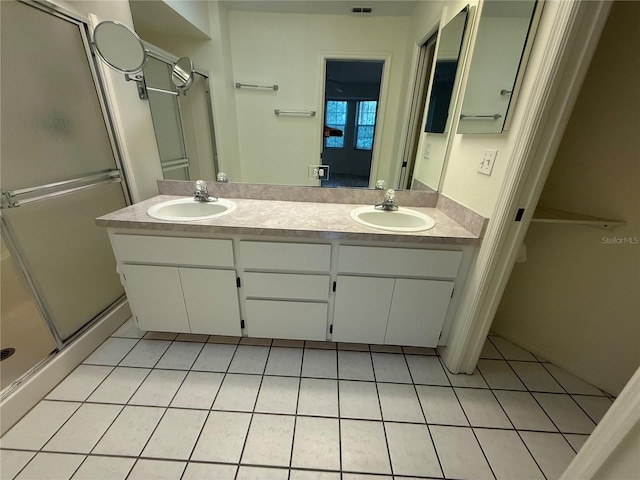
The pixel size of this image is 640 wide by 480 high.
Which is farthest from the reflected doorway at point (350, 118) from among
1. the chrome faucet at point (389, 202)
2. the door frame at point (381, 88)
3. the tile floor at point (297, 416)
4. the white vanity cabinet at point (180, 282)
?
the tile floor at point (297, 416)

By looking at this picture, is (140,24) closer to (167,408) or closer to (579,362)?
(167,408)

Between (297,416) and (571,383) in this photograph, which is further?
(571,383)

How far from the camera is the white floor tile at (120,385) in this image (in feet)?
4.35

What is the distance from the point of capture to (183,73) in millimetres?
1614

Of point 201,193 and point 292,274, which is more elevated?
point 201,193

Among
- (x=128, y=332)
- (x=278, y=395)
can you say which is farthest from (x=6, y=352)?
(x=278, y=395)

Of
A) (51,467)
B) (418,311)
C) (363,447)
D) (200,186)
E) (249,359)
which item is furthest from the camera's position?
(200,186)

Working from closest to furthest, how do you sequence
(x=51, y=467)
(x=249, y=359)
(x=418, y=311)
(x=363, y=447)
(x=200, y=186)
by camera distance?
(x=51, y=467)
(x=363, y=447)
(x=418, y=311)
(x=249, y=359)
(x=200, y=186)

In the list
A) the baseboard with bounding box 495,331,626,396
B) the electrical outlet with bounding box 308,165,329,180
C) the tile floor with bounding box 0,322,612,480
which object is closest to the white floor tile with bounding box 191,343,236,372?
the tile floor with bounding box 0,322,612,480

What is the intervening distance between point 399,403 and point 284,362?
26.5 inches

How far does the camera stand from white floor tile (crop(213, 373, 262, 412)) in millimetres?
1306

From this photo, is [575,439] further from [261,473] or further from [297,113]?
[297,113]

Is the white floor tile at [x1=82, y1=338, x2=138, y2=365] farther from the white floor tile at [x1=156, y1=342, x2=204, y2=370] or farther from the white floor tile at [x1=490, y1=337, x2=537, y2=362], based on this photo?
the white floor tile at [x1=490, y1=337, x2=537, y2=362]

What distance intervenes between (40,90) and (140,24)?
2.14 feet
